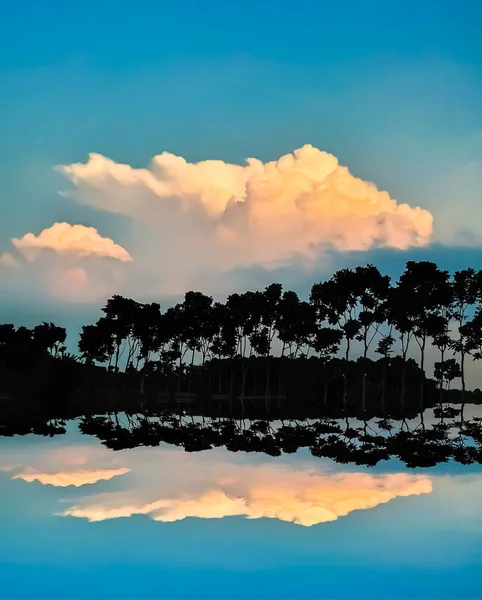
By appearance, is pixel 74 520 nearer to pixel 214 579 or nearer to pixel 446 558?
pixel 214 579

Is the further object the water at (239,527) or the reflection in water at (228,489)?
the reflection in water at (228,489)

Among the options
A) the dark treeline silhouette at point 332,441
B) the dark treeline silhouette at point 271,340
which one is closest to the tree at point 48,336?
the dark treeline silhouette at point 271,340

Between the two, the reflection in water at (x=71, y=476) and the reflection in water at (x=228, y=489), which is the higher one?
the reflection in water at (x=228, y=489)

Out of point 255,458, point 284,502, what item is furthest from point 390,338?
point 284,502

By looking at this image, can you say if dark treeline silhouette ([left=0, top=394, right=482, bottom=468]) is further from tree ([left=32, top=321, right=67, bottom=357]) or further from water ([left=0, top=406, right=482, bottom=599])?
tree ([left=32, top=321, right=67, bottom=357])

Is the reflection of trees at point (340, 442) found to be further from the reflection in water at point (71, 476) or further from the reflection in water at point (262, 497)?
the reflection in water at point (71, 476)

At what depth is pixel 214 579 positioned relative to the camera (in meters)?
7.58

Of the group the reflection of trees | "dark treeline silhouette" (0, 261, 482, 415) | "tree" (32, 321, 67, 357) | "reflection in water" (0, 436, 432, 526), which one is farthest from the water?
"tree" (32, 321, 67, 357)

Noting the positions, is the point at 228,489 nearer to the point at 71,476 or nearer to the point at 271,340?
the point at 71,476

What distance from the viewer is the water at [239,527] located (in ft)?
24.6

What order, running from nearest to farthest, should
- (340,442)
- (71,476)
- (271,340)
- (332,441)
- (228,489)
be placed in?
(228,489)
(71,476)
(340,442)
(332,441)
(271,340)

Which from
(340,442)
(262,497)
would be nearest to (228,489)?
(262,497)

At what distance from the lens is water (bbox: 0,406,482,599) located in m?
7.50

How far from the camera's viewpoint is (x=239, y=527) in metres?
10.1
